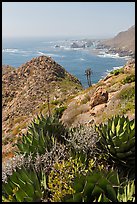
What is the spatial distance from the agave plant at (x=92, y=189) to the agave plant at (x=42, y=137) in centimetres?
168

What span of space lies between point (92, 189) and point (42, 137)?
213 centimetres

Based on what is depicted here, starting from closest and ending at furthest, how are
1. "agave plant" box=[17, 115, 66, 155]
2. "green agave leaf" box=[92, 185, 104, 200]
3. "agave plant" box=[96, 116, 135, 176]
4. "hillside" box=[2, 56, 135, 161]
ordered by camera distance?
"green agave leaf" box=[92, 185, 104, 200]
"agave plant" box=[96, 116, 135, 176]
"agave plant" box=[17, 115, 66, 155]
"hillside" box=[2, 56, 135, 161]

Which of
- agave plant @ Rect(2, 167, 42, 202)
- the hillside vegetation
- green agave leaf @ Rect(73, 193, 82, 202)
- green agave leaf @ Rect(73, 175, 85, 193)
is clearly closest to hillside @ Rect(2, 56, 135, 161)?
the hillside vegetation

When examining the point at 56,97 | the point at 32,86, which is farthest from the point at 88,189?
the point at 32,86

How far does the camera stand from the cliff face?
38.1 metres

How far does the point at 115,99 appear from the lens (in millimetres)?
14570

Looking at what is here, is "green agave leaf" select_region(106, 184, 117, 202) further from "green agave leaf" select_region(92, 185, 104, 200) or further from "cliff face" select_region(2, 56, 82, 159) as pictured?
"cliff face" select_region(2, 56, 82, 159)

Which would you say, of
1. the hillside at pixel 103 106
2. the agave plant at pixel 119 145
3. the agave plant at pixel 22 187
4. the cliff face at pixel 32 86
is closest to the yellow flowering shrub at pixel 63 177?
the agave plant at pixel 22 187

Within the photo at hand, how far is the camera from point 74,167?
5133 mm

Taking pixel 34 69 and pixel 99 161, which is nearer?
pixel 99 161

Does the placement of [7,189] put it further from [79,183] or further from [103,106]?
[103,106]

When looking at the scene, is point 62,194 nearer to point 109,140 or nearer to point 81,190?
point 81,190

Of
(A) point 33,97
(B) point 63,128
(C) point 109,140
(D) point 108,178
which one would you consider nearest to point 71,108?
(B) point 63,128

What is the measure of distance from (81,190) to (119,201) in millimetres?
556
